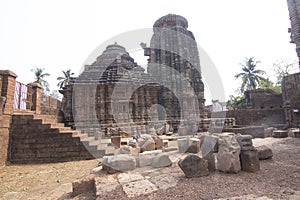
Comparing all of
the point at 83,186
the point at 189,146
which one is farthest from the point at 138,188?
the point at 189,146

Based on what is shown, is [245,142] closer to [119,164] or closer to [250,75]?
[119,164]

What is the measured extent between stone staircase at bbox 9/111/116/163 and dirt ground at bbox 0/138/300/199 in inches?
61.4

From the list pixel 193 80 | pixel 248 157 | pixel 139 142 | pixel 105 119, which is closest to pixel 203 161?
pixel 248 157

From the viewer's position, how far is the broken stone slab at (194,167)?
3143 millimetres

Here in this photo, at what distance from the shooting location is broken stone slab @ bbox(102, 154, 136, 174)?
152 inches

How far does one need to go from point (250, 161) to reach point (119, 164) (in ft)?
8.61

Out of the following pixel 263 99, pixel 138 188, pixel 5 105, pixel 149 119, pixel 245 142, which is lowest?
pixel 138 188

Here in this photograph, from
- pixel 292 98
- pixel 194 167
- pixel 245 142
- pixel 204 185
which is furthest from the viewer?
pixel 292 98

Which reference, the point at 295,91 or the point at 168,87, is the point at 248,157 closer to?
the point at 295,91

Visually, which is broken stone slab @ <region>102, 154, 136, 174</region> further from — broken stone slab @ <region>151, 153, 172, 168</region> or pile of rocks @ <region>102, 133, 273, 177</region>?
broken stone slab @ <region>151, 153, 172, 168</region>

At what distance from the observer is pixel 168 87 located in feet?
61.6

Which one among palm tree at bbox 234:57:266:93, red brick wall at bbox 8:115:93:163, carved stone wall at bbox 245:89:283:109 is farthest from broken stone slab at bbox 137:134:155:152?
palm tree at bbox 234:57:266:93

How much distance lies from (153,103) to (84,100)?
601 cm

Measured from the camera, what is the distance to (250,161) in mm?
3248
